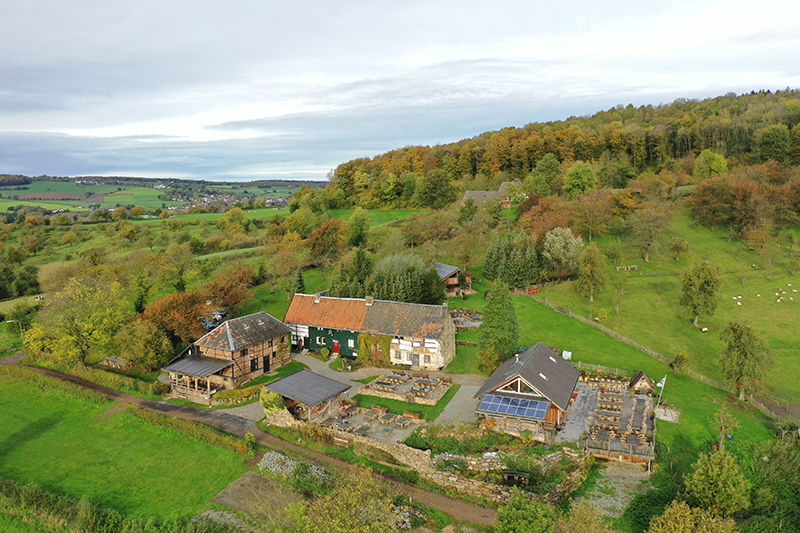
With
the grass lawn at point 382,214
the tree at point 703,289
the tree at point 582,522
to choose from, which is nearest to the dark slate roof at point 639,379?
the tree at point 703,289

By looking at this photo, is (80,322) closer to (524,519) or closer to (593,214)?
(524,519)

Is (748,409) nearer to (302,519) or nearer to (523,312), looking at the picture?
(523,312)

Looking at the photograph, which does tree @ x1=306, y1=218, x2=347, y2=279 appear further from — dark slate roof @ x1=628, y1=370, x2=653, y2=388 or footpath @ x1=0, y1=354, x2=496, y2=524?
dark slate roof @ x1=628, y1=370, x2=653, y2=388

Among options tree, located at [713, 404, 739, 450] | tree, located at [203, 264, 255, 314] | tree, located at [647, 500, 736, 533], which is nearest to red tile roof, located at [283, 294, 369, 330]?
tree, located at [203, 264, 255, 314]

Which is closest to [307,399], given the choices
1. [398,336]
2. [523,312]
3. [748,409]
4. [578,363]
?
[398,336]

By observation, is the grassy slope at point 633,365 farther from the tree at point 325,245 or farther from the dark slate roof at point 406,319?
the tree at point 325,245

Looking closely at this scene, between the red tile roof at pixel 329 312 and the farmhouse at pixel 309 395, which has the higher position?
the red tile roof at pixel 329 312
